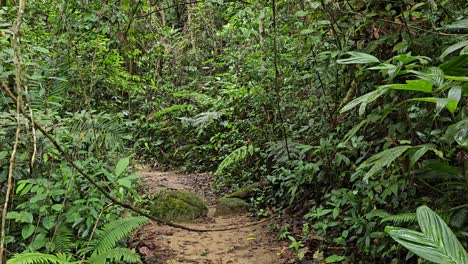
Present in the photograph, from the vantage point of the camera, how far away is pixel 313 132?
514 cm

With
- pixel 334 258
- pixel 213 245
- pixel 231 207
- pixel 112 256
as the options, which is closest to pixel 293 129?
pixel 231 207

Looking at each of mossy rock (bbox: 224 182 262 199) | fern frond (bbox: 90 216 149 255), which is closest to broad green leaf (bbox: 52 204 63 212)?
fern frond (bbox: 90 216 149 255)

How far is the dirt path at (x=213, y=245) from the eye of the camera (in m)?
4.02

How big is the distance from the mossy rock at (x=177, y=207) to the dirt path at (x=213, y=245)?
16 centimetres

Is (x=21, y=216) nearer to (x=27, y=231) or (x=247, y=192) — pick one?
(x=27, y=231)

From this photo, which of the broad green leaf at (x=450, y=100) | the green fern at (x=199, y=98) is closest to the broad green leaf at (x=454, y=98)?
the broad green leaf at (x=450, y=100)

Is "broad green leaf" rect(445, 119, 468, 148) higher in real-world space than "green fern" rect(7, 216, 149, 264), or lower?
higher

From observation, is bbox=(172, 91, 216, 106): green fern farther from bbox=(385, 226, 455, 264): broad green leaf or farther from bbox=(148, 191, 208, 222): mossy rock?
bbox=(385, 226, 455, 264): broad green leaf

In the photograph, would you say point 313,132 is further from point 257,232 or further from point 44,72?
point 44,72

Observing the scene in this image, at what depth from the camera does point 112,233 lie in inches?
131

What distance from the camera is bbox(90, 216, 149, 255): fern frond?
3.21 m

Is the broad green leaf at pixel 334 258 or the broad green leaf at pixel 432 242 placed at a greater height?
the broad green leaf at pixel 432 242

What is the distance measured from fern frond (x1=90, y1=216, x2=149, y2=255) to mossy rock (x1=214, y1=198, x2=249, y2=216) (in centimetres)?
224

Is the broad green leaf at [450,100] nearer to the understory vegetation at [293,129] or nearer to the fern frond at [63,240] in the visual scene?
the understory vegetation at [293,129]
